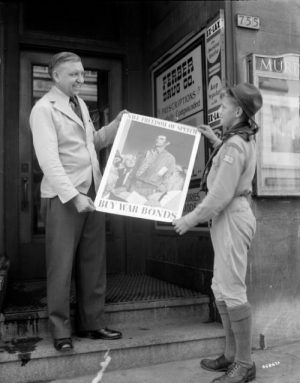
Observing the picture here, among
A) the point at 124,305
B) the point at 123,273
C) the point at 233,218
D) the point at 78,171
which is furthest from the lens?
the point at 123,273

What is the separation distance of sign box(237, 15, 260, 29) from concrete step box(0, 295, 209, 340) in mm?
2227

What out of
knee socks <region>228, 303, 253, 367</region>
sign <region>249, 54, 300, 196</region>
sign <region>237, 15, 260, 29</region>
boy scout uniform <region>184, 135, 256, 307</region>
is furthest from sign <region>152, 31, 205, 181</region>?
knee socks <region>228, 303, 253, 367</region>

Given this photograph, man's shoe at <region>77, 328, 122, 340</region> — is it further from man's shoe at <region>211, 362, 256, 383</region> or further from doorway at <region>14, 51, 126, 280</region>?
doorway at <region>14, 51, 126, 280</region>

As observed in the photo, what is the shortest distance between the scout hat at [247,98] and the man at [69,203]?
934mm

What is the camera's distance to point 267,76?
12.3ft

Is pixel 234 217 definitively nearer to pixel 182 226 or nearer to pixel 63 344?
pixel 182 226

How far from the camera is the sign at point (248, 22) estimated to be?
3.73 metres

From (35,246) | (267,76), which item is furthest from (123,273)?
(267,76)

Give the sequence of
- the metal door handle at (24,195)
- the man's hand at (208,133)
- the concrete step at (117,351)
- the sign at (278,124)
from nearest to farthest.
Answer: the concrete step at (117,351) → the man's hand at (208,133) → the sign at (278,124) → the metal door handle at (24,195)

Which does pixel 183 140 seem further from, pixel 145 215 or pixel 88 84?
pixel 88 84

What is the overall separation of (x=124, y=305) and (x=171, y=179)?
3.62 ft

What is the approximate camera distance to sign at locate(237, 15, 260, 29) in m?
3.73

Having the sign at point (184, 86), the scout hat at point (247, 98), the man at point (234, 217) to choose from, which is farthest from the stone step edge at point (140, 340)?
the scout hat at point (247, 98)

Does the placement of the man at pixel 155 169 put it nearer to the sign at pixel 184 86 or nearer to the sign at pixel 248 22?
the sign at pixel 184 86
